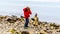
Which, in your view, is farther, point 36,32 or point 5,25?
point 5,25

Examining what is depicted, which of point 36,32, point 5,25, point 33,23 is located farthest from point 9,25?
point 36,32

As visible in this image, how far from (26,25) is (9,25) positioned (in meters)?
1.81

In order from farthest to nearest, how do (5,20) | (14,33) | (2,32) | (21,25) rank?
1. (5,20)
2. (21,25)
3. (2,32)
4. (14,33)

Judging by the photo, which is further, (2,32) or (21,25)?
(21,25)

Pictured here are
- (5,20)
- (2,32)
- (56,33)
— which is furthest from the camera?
(5,20)

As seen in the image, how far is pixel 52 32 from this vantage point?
19.5 m

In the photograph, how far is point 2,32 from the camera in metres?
18.2

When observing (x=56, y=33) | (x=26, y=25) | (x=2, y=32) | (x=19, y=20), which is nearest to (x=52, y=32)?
(x=56, y=33)

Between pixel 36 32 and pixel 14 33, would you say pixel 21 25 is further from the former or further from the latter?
pixel 14 33

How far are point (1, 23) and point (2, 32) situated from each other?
4.15 meters

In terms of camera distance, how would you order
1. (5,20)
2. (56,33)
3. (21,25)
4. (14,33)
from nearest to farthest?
(14,33), (56,33), (21,25), (5,20)

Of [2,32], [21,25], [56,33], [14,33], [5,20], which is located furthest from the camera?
[5,20]

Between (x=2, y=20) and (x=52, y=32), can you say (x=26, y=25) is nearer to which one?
(x=52, y=32)

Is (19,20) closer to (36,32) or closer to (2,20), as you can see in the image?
(2,20)
